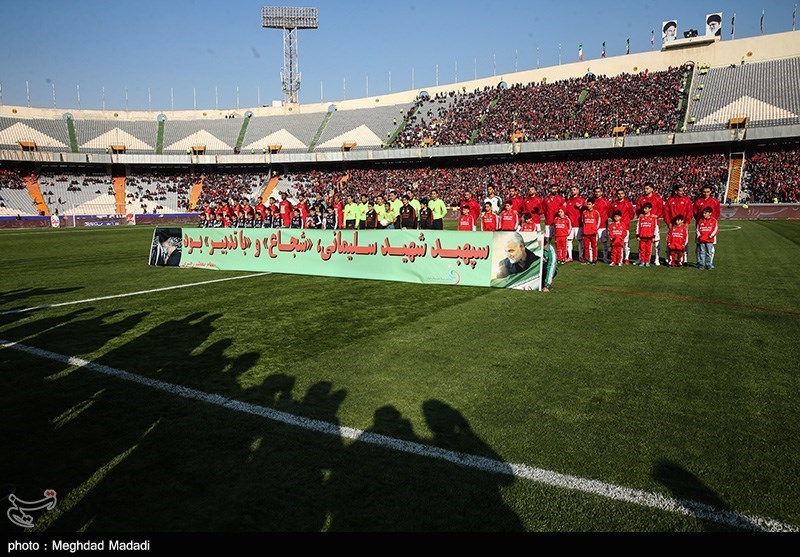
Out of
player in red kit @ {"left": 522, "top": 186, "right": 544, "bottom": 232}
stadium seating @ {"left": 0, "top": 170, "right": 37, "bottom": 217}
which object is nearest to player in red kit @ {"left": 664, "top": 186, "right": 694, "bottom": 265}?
player in red kit @ {"left": 522, "top": 186, "right": 544, "bottom": 232}

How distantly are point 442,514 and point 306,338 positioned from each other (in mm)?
3876

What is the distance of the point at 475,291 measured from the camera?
927 centimetres

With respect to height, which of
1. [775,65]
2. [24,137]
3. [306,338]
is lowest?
[306,338]

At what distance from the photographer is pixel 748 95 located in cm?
4047

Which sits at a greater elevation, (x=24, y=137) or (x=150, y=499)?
A: (x=24, y=137)

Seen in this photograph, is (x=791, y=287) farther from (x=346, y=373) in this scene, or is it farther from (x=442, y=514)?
(x=442, y=514)

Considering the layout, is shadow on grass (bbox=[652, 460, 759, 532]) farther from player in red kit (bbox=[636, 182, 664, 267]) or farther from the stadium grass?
player in red kit (bbox=[636, 182, 664, 267])

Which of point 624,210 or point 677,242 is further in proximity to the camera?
point 624,210

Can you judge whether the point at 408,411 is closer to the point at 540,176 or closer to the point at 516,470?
the point at 516,470

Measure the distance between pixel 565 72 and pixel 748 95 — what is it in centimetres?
1663

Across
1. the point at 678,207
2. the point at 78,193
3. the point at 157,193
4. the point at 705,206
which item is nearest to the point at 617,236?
the point at 678,207

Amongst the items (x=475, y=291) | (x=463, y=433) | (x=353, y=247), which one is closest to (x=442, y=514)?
(x=463, y=433)

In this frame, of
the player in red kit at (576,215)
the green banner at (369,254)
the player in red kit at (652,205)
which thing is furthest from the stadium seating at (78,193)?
the player in red kit at (652,205)

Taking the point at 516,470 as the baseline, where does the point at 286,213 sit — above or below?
above
